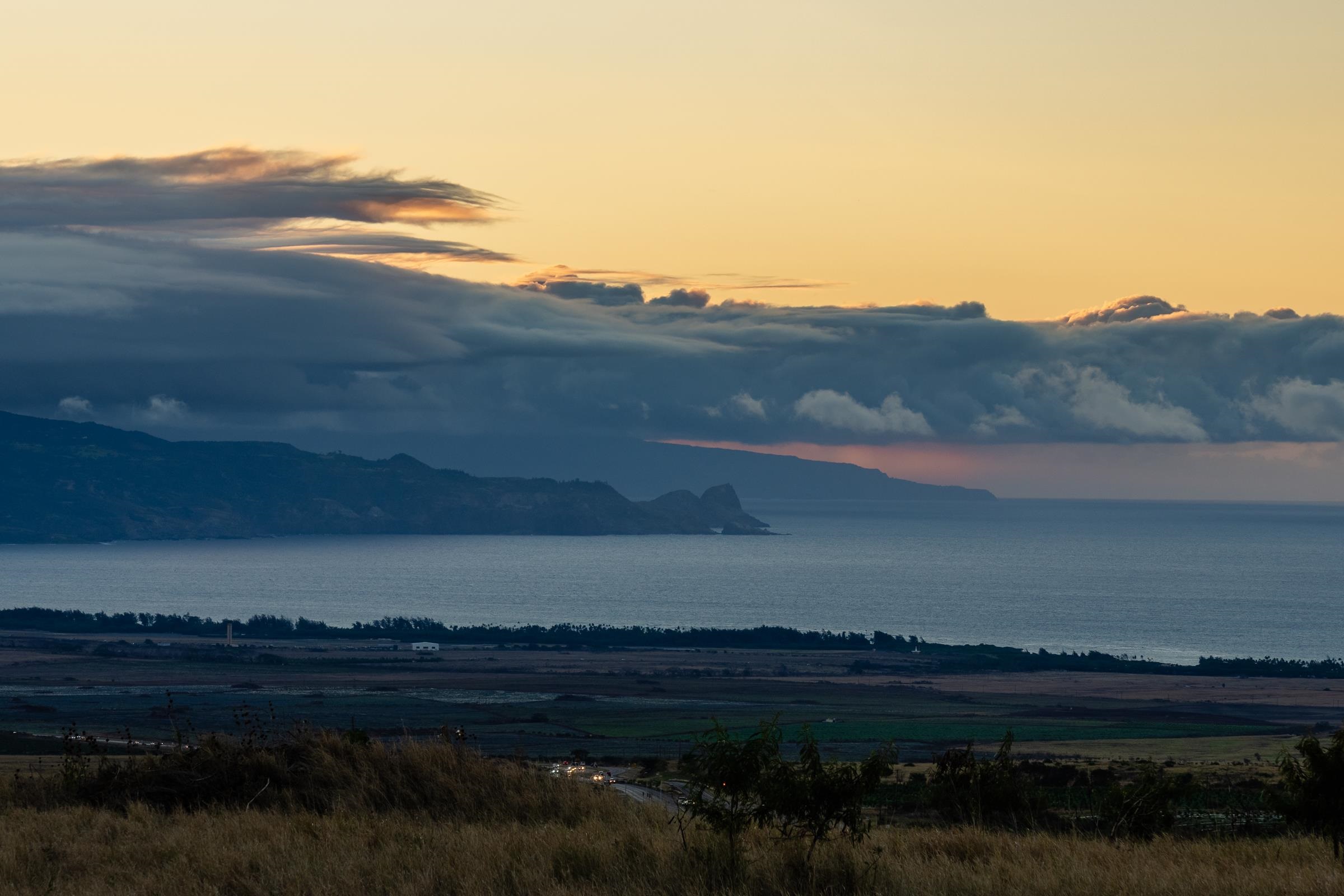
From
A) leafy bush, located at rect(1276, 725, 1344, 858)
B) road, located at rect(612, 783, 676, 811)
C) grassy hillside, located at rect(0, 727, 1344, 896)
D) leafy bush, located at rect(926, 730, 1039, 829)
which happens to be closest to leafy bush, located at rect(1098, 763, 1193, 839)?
grassy hillside, located at rect(0, 727, 1344, 896)

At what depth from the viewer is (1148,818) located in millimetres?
19734

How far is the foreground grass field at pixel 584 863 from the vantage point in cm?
1375

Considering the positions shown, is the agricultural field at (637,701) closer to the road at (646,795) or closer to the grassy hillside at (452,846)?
the road at (646,795)

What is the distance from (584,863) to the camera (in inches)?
587

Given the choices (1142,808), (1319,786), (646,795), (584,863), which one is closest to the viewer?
(584,863)

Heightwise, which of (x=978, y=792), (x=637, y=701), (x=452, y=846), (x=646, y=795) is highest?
(x=452, y=846)

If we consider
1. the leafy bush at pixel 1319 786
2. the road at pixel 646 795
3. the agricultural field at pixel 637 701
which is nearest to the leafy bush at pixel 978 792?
the road at pixel 646 795

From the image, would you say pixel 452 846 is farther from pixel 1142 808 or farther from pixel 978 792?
pixel 978 792

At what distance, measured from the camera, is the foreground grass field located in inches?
541

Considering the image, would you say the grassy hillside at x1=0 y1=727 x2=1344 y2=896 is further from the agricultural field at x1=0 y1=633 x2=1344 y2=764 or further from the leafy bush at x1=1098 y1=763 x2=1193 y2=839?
the agricultural field at x1=0 y1=633 x2=1344 y2=764

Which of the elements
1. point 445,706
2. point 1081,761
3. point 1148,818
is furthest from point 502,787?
point 445,706

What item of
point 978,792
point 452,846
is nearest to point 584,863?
point 452,846

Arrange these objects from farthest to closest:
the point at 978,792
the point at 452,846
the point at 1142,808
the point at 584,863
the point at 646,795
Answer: the point at 978,792, the point at 646,795, the point at 1142,808, the point at 452,846, the point at 584,863

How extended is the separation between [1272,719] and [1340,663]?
172ft
